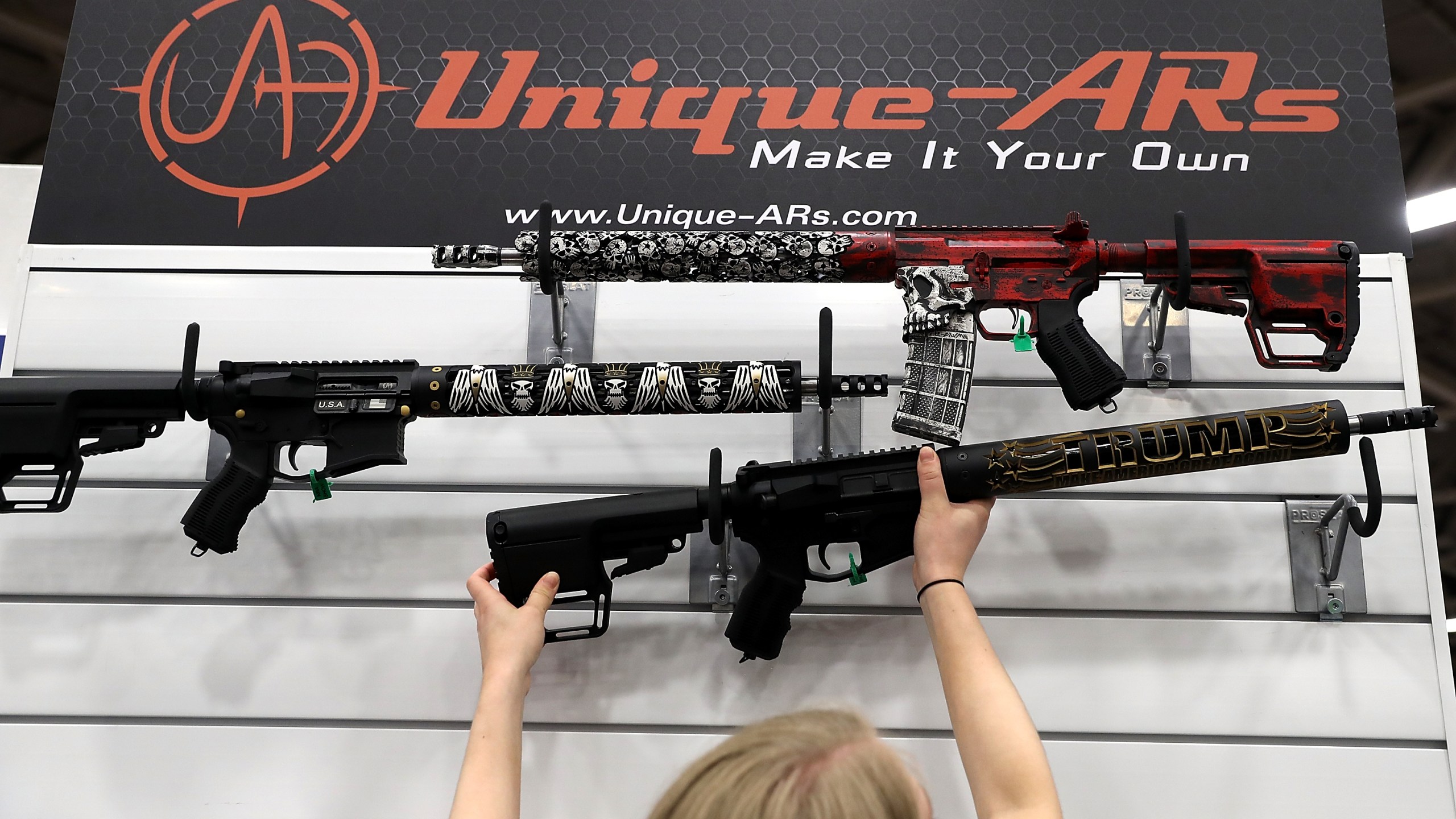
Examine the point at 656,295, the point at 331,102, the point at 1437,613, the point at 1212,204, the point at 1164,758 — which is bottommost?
the point at 1164,758

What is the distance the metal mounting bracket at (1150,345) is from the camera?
2035mm

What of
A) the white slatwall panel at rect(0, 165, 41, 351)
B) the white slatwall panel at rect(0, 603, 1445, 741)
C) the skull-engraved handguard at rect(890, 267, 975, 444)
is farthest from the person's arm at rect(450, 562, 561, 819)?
the white slatwall panel at rect(0, 165, 41, 351)

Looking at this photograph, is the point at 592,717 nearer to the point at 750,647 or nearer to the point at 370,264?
the point at 750,647

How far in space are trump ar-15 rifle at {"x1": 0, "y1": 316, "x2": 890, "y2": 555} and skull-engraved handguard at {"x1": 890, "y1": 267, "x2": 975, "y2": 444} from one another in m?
0.22

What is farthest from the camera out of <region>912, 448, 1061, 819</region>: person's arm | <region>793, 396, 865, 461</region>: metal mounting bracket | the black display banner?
the black display banner

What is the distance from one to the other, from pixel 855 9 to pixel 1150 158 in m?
0.82

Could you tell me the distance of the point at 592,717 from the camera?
1865 millimetres

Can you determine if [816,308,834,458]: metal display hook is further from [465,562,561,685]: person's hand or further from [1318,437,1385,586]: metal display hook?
[1318,437,1385,586]: metal display hook

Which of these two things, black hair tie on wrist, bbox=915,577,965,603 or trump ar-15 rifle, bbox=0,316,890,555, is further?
trump ar-15 rifle, bbox=0,316,890,555

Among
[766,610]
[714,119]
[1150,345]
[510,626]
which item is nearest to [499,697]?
[510,626]

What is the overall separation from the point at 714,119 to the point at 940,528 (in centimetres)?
118

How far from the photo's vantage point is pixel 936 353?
1.76 m

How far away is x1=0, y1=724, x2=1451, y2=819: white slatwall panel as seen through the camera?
1.80 metres

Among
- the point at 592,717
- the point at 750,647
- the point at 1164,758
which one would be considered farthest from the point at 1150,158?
the point at 592,717
